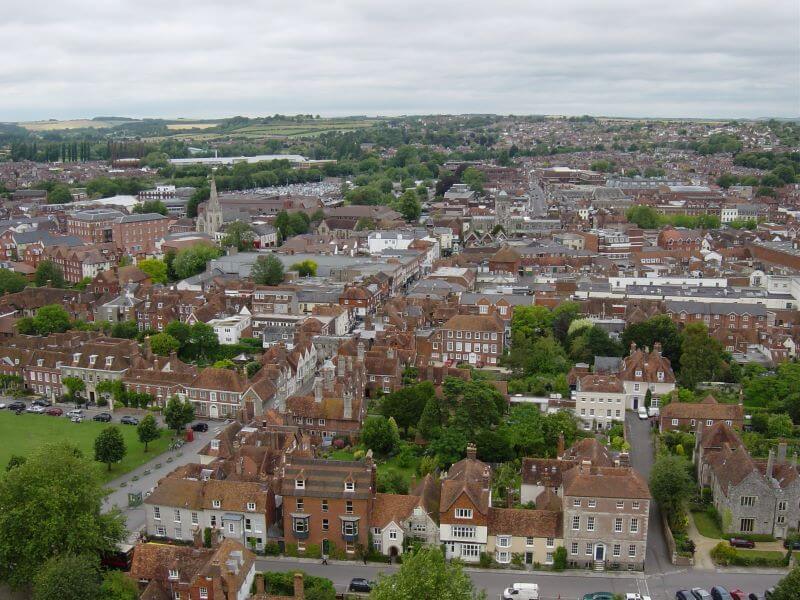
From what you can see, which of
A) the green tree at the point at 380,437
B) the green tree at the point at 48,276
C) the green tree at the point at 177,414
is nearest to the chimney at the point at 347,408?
the green tree at the point at 380,437

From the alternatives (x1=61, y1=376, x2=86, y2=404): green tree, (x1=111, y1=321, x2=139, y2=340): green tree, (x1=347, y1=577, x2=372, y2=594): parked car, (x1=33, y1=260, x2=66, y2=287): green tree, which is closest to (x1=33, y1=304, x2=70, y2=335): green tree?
(x1=111, y1=321, x2=139, y2=340): green tree

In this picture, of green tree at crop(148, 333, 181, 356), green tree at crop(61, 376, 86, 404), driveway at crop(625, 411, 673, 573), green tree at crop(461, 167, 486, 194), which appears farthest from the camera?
green tree at crop(461, 167, 486, 194)

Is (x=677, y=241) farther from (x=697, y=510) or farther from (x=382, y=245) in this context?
(x=697, y=510)

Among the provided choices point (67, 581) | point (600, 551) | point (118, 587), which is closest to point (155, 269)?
point (118, 587)

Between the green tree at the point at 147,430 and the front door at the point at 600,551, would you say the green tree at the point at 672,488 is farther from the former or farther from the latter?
the green tree at the point at 147,430

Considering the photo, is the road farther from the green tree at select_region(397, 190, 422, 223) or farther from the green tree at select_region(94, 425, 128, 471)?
the green tree at select_region(397, 190, 422, 223)

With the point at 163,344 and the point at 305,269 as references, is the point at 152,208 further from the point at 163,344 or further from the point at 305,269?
the point at 163,344
